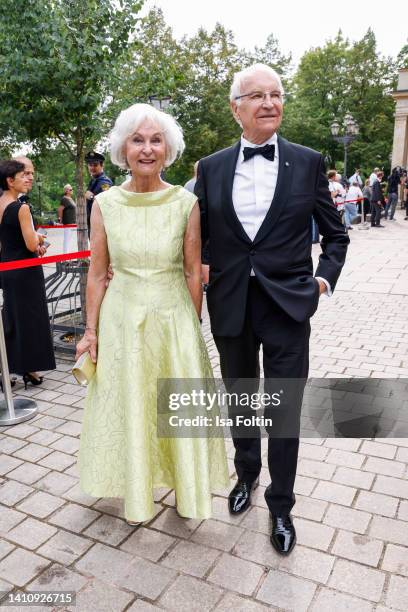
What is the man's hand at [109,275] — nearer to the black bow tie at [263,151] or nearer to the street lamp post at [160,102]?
the black bow tie at [263,151]

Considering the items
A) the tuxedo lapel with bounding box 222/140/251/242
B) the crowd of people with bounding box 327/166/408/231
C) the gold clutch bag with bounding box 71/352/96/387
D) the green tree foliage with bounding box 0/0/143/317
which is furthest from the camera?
the crowd of people with bounding box 327/166/408/231

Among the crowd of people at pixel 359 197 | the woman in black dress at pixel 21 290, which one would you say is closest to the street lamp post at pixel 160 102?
the woman in black dress at pixel 21 290

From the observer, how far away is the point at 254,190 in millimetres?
2389

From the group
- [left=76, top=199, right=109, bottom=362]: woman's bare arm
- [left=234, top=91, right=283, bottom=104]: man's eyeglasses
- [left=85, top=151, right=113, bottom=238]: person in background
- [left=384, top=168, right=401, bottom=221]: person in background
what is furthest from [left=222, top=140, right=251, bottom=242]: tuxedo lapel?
[left=384, top=168, right=401, bottom=221]: person in background

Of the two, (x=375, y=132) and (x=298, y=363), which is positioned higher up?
(x=375, y=132)

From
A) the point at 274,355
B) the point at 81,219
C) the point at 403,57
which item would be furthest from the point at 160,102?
the point at 403,57

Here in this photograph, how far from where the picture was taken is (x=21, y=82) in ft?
15.9

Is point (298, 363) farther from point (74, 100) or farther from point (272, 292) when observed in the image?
point (74, 100)

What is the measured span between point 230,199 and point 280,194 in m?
0.23

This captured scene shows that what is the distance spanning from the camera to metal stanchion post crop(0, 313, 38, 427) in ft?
13.3

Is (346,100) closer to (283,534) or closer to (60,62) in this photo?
(60,62)

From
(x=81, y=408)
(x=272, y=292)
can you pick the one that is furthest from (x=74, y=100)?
(x=272, y=292)

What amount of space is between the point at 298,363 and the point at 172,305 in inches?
26.4

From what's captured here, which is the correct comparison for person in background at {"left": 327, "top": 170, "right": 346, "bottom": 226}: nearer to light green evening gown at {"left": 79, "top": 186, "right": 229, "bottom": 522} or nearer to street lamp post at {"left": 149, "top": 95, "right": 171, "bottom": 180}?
street lamp post at {"left": 149, "top": 95, "right": 171, "bottom": 180}
